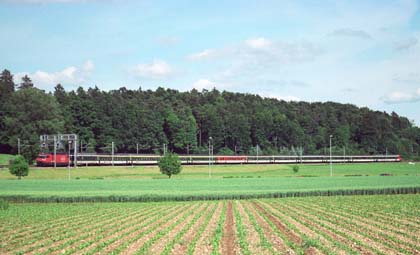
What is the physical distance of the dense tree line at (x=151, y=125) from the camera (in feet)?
436

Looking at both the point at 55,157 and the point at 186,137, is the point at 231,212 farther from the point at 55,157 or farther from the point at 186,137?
the point at 186,137

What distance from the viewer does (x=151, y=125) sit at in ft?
519

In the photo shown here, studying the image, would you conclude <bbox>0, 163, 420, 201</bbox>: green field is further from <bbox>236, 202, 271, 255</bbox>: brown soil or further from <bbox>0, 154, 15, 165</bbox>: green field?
<bbox>0, 154, 15, 165</bbox>: green field

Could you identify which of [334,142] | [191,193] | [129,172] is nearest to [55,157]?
[129,172]

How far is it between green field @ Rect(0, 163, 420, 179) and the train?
326cm

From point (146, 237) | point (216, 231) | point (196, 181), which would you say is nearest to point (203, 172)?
point (196, 181)

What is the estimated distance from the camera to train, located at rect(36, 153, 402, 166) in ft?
332

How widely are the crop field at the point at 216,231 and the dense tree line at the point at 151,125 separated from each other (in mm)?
83066

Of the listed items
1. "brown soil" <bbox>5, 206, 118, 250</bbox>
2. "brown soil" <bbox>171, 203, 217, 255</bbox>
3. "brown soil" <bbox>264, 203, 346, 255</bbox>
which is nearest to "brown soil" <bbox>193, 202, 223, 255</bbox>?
"brown soil" <bbox>171, 203, 217, 255</bbox>

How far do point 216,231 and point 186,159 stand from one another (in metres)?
93.3

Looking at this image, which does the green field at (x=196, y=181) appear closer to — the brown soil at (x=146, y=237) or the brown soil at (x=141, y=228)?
the brown soil at (x=141, y=228)

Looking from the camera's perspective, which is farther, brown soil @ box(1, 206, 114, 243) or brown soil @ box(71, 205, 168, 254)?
brown soil @ box(1, 206, 114, 243)

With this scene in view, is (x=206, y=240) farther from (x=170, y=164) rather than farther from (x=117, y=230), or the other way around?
(x=170, y=164)

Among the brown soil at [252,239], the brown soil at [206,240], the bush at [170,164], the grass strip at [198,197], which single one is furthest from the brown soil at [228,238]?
the bush at [170,164]
